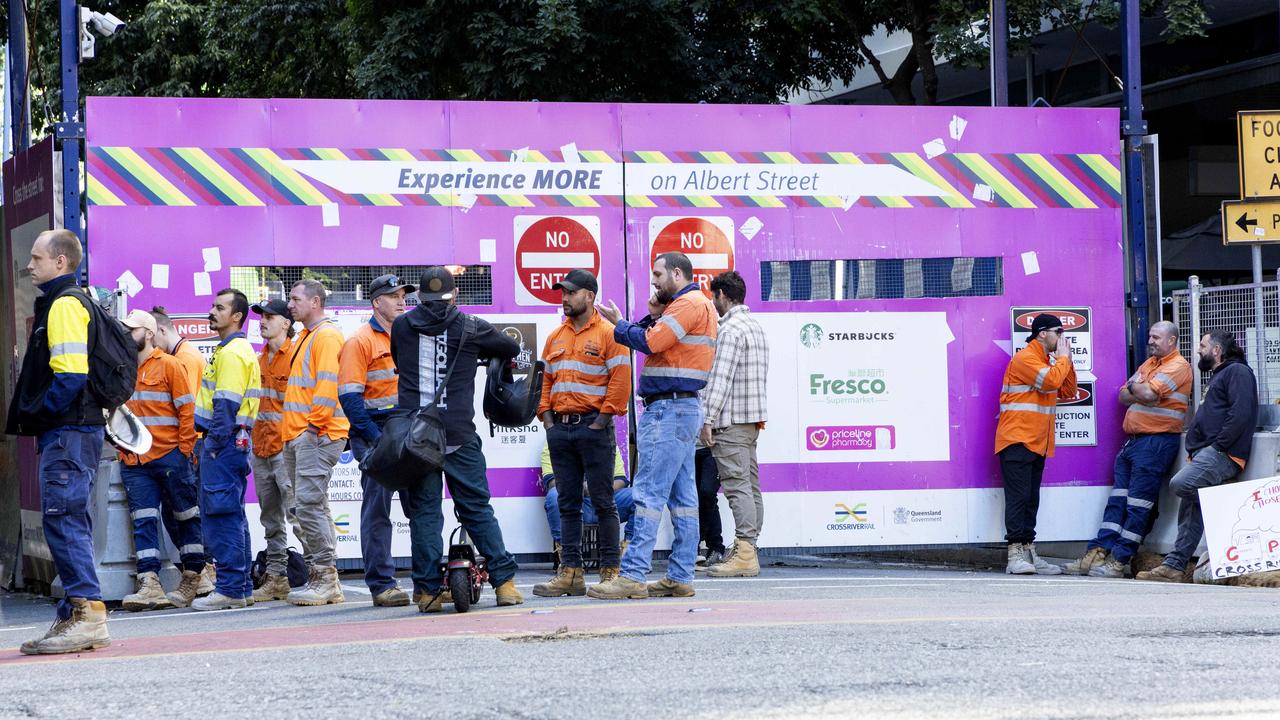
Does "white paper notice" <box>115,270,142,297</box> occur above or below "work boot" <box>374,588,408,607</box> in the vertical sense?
above

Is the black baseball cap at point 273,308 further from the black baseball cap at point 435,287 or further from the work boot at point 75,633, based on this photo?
the work boot at point 75,633

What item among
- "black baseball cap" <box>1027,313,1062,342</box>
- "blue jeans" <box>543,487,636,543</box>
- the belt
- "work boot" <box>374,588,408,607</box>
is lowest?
"work boot" <box>374,588,408,607</box>

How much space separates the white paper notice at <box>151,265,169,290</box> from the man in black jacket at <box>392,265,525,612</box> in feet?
11.1

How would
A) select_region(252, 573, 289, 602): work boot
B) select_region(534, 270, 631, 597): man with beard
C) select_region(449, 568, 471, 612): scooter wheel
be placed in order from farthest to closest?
select_region(252, 573, 289, 602): work boot, select_region(534, 270, 631, 597): man with beard, select_region(449, 568, 471, 612): scooter wheel

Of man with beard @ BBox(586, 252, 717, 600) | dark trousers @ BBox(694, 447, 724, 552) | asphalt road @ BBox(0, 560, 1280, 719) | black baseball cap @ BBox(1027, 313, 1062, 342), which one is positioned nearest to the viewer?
asphalt road @ BBox(0, 560, 1280, 719)

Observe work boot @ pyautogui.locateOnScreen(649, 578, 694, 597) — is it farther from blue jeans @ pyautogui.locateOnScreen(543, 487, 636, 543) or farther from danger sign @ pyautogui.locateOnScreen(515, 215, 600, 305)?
danger sign @ pyautogui.locateOnScreen(515, 215, 600, 305)

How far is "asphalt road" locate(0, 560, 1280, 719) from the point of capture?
6012 mm

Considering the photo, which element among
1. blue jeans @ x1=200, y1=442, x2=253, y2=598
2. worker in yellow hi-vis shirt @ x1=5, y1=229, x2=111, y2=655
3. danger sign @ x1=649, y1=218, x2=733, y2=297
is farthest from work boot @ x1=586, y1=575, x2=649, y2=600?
danger sign @ x1=649, y1=218, x2=733, y2=297

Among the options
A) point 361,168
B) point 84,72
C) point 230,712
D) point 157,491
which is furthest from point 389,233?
point 84,72

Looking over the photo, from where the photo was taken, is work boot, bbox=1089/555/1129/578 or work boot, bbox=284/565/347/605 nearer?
work boot, bbox=284/565/347/605

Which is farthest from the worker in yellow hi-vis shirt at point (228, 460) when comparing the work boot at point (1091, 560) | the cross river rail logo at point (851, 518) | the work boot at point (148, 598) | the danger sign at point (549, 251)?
the work boot at point (1091, 560)

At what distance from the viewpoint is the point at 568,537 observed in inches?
423

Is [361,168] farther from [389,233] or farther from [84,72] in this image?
[84,72]

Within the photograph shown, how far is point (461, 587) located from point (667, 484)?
1.44 metres
